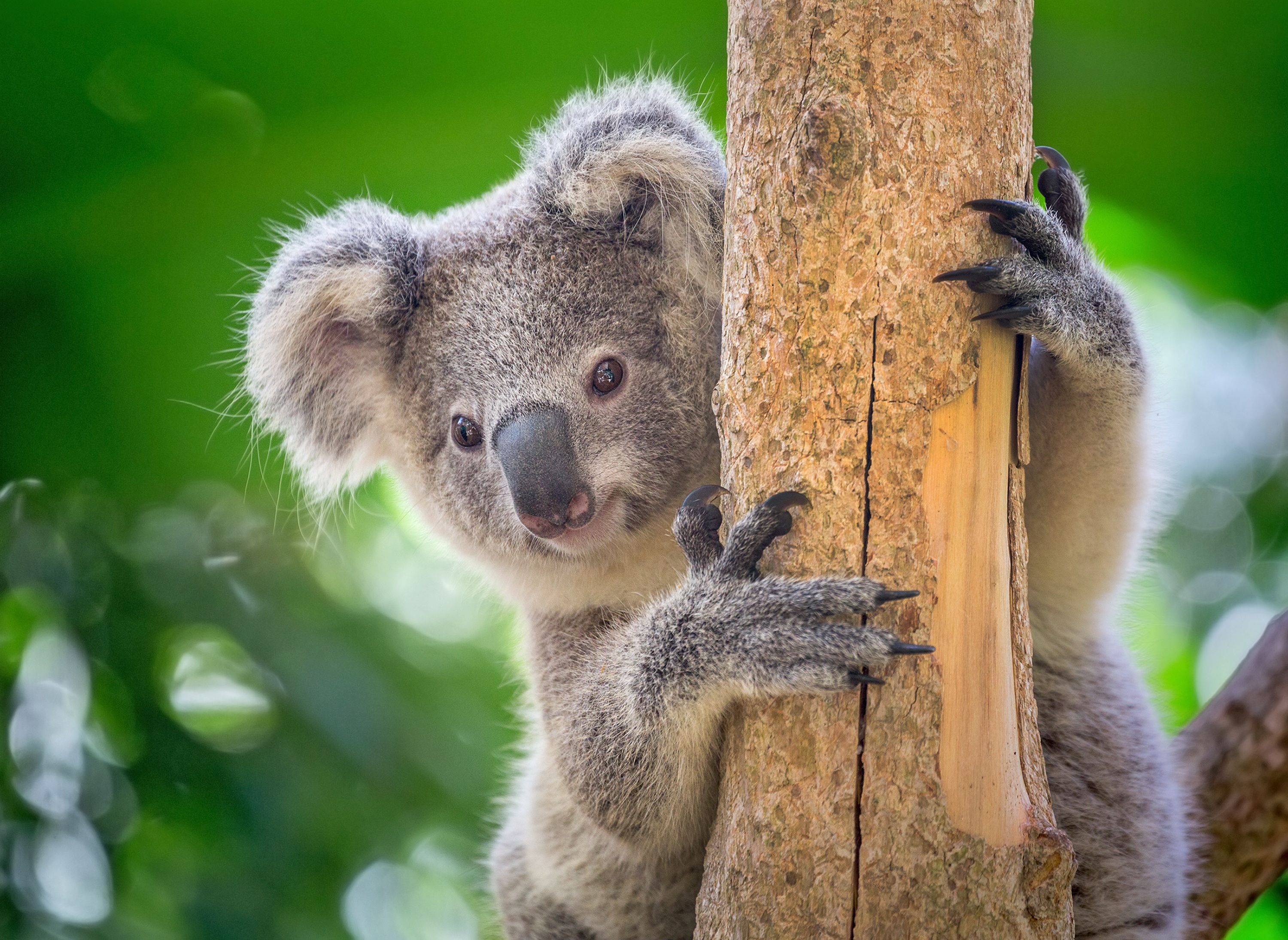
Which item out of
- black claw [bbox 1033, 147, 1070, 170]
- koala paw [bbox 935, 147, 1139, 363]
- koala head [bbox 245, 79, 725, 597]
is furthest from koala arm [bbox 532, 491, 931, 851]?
black claw [bbox 1033, 147, 1070, 170]

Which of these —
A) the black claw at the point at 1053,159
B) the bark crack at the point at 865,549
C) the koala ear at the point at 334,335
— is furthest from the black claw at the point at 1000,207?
the koala ear at the point at 334,335

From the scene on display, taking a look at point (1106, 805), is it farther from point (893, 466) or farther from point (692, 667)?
point (893, 466)

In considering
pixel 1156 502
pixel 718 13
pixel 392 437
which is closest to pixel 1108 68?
pixel 718 13

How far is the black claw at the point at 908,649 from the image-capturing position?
58.6 inches

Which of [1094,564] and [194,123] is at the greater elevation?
[194,123]

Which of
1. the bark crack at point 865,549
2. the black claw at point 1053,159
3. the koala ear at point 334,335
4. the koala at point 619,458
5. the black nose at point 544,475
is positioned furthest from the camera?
the koala ear at point 334,335

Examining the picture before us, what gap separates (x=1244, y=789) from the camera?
2.94m

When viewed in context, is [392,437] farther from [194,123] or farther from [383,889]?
[383,889]

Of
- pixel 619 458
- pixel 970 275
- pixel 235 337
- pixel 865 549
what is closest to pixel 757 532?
pixel 865 549

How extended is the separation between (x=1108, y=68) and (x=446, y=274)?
1934mm

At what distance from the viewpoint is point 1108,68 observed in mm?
3041

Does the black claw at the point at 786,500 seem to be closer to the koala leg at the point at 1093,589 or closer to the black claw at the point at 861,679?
the black claw at the point at 861,679

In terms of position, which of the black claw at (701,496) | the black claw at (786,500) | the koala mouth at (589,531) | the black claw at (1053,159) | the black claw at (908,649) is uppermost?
the black claw at (1053,159)

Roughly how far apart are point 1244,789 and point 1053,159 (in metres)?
1.98
